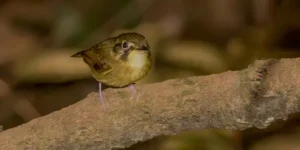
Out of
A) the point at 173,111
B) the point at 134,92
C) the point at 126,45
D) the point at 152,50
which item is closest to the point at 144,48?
the point at 126,45

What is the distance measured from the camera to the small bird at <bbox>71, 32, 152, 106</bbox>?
1.51 meters

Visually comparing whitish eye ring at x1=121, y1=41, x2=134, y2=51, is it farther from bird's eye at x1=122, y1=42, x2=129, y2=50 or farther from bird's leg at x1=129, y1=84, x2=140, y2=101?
bird's leg at x1=129, y1=84, x2=140, y2=101

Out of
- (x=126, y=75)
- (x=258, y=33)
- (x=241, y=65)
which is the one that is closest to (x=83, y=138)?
(x=126, y=75)

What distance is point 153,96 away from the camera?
1298 mm

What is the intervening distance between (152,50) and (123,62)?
75 centimetres

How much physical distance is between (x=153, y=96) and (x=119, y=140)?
0.38ft

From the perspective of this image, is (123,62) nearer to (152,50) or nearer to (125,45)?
(125,45)

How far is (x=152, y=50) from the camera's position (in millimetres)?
2287

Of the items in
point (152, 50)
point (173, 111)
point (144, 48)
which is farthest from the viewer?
point (152, 50)

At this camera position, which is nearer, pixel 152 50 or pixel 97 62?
pixel 97 62

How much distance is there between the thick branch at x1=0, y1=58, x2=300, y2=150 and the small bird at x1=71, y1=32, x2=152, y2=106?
9 centimetres

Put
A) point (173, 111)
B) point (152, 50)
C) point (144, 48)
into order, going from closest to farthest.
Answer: point (173, 111) < point (144, 48) < point (152, 50)

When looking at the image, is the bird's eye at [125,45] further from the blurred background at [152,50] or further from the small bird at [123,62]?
the blurred background at [152,50]

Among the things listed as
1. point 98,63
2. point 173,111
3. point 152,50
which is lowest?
point 173,111
